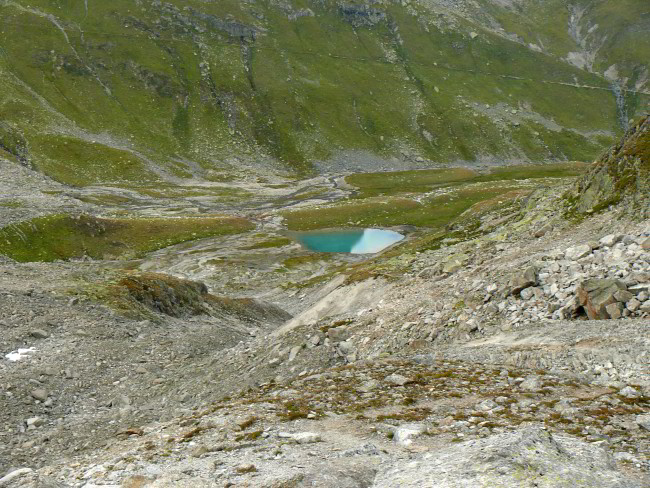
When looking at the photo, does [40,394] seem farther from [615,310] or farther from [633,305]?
[633,305]

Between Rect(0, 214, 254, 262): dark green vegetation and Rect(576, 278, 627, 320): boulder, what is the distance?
281 ft

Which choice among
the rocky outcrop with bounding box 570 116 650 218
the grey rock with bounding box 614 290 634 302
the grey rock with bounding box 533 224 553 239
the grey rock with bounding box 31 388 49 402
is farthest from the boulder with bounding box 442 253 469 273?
the grey rock with bounding box 31 388 49 402

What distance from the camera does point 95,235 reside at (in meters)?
102

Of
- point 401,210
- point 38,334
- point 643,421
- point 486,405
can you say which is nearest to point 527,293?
point 486,405

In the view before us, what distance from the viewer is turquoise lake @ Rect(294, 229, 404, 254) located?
11781 cm

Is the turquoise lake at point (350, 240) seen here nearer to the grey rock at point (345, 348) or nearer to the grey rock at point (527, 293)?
the grey rock at point (345, 348)

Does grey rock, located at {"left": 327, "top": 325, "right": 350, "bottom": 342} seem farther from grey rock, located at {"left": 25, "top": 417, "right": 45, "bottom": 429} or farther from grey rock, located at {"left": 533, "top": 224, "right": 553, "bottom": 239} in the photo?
grey rock, located at {"left": 533, "top": 224, "right": 553, "bottom": 239}

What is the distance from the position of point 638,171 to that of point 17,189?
157m

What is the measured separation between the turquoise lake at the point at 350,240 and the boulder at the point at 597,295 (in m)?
88.8

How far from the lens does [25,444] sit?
74.9 feet

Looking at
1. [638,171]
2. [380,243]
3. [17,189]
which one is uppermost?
[638,171]

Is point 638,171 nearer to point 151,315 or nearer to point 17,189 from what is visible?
point 151,315

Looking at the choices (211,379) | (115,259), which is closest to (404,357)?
(211,379)

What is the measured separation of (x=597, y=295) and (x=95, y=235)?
9773 centimetres
